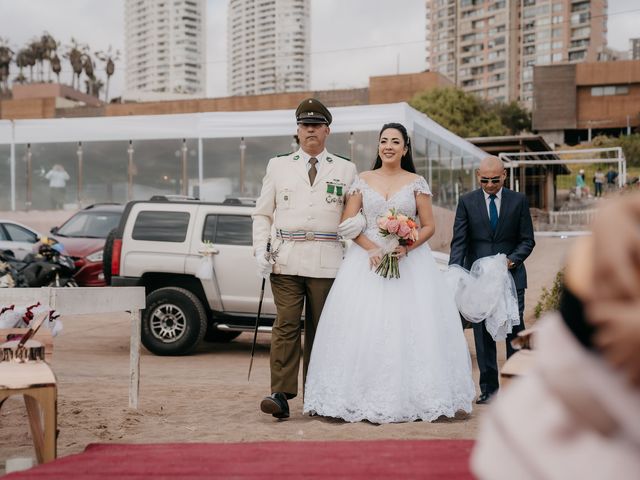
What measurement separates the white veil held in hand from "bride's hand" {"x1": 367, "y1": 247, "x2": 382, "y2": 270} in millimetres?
808

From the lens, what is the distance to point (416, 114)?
21.2 meters

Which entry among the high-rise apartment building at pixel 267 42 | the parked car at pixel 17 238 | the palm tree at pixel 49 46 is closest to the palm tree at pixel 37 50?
the palm tree at pixel 49 46

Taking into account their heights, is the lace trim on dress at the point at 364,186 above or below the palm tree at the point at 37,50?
below

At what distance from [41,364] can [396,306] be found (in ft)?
10.2

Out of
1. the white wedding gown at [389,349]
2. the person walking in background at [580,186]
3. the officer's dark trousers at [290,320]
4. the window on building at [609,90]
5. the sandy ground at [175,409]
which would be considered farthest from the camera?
the window on building at [609,90]

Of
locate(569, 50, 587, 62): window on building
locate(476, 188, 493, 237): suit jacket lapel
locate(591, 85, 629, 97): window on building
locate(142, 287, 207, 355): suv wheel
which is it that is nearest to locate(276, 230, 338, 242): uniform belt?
locate(476, 188, 493, 237): suit jacket lapel

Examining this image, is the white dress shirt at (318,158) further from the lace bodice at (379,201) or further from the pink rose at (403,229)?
the pink rose at (403,229)

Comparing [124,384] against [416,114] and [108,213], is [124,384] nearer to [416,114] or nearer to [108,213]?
[108,213]

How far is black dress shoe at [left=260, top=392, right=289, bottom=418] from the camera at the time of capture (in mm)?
6645

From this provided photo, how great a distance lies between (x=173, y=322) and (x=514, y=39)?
524 feet

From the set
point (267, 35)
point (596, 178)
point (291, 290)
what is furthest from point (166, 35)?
point (291, 290)

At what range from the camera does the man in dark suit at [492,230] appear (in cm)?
763

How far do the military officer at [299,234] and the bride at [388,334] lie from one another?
0.48 feet

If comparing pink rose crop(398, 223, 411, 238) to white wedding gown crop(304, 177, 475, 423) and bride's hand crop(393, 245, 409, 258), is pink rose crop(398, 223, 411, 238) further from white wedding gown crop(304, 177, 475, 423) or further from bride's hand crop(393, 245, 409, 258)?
white wedding gown crop(304, 177, 475, 423)
